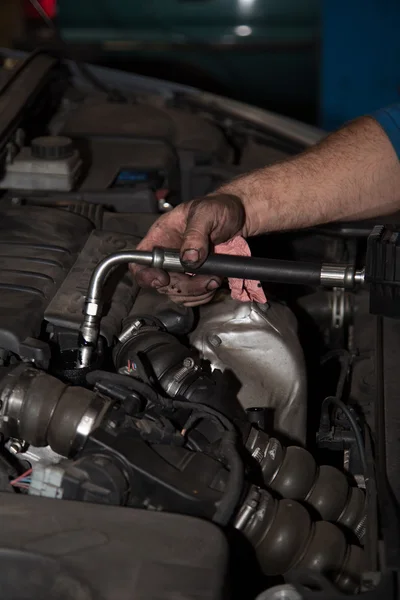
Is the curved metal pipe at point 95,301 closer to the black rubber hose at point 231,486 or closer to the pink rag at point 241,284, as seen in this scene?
the pink rag at point 241,284

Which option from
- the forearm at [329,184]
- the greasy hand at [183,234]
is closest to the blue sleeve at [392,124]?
the forearm at [329,184]

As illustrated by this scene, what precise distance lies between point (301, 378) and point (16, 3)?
154 inches

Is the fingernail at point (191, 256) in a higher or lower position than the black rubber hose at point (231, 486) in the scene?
higher

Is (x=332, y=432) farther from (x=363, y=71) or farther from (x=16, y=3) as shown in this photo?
(x=16, y=3)

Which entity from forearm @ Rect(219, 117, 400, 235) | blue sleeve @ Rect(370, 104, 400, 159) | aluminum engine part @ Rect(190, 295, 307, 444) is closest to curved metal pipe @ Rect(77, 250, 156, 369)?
aluminum engine part @ Rect(190, 295, 307, 444)

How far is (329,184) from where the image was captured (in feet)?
5.62

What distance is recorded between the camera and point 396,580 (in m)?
0.97

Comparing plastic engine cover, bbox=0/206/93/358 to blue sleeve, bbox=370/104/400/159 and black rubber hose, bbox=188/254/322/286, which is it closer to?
black rubber hose, bbox=188/254/322/286

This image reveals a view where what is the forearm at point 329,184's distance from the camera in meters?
1.62

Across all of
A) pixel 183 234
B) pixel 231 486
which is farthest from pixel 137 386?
pixel 183 234

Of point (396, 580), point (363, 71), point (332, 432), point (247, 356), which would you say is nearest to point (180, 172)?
point (247, 356)

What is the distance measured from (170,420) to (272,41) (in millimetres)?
3293

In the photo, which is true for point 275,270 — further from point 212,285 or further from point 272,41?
point 272,41

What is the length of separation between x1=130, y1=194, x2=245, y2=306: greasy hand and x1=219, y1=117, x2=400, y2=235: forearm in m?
0.12
